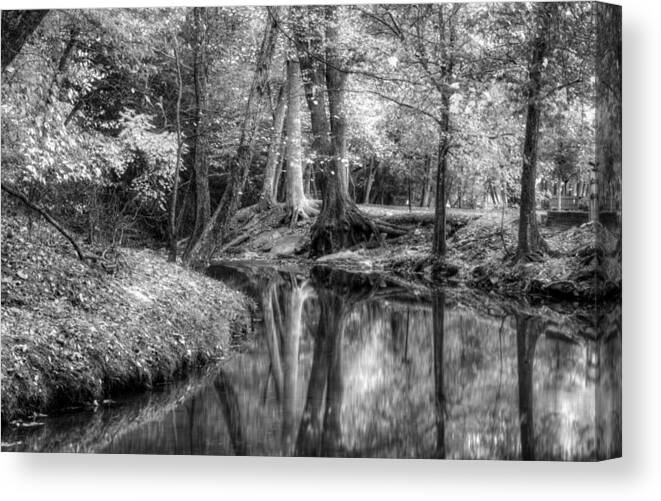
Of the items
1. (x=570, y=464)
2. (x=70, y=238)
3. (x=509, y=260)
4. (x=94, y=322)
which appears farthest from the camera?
(x=70, y=238)

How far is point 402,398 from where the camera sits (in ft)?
20.3

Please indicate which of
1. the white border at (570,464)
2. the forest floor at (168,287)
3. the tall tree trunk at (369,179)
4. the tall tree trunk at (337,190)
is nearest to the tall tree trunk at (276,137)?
the forest floor at (168,287)

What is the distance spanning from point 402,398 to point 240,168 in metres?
2.50

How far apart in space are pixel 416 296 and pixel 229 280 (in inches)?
70.0

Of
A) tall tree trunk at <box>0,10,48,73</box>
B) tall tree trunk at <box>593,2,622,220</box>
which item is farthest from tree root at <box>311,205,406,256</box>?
Answer: tall tree trunk at <box>0,10,48,73</box>

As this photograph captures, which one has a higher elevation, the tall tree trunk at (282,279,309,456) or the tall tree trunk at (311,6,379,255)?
the tall tree trunk at (311,6,379,255)

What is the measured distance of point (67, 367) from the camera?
20.4 feet

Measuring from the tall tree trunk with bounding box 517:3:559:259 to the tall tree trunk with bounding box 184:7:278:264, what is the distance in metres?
2.16

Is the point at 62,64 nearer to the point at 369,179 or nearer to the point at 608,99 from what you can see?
the point at 369,179

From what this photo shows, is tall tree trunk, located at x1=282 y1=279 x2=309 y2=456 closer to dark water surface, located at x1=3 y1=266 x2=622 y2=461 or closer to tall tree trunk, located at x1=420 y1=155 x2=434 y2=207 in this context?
dark water surface, located at x1=3 y1=266 x2=622 y2=461

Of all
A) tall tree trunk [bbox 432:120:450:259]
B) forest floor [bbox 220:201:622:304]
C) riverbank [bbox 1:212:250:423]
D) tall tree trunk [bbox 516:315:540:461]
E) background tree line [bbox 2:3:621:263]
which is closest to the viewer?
tall tree trunk [bbox 516:315:540:461]

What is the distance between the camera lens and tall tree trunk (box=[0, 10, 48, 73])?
22.2ft

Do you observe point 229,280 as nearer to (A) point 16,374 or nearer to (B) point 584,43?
(A) point 16,374

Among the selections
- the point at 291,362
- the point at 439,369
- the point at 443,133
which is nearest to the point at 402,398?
the point at 439,369
